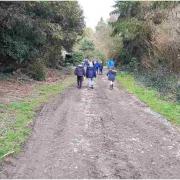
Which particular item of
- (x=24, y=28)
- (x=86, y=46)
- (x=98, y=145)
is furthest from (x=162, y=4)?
(x=86, y=46)

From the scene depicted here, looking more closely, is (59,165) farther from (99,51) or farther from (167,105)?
(99,51)

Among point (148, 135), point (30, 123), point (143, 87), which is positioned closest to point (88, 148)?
point (148, 135)

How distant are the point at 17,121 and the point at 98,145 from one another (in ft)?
13.2

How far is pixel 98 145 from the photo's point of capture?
1109 cm

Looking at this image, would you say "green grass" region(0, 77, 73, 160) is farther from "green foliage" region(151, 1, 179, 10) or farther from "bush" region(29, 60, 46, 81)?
"green foliage" region(151, 1, 179, 10)

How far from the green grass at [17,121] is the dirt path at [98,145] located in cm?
33

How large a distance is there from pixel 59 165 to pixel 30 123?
480 centimetres

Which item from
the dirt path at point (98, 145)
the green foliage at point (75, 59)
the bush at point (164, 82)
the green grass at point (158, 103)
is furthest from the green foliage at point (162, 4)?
the green foliage at point (75, 59)

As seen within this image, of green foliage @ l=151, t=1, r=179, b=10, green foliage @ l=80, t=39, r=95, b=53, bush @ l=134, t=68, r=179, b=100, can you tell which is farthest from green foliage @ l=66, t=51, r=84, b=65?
bush @ l=134, t=68, r=179, b=100

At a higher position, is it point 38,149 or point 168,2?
point 168,2

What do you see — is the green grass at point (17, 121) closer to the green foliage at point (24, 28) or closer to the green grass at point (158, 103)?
the green grass at point (158, 103)

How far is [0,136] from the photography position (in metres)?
11.9

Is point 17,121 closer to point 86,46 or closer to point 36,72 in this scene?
point 36,72

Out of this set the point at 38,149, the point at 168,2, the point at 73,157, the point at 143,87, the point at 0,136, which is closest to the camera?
the point at 73,157
